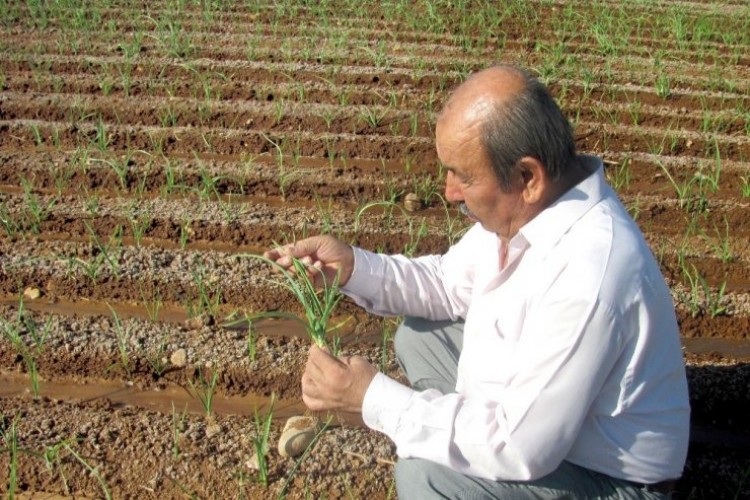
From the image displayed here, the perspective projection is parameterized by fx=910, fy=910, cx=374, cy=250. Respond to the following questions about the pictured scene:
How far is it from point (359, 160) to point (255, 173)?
552 mm

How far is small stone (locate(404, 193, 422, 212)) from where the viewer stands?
4156 millimetres

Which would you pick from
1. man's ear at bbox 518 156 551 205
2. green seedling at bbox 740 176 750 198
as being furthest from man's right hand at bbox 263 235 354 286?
green seedling at bbox 740 176 750 198

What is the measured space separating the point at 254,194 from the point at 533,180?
241 cm

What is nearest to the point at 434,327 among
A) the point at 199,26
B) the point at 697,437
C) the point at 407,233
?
the point at 697,437

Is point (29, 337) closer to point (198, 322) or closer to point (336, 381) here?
point (198, 322)

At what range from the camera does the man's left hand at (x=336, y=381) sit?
85.4 inches

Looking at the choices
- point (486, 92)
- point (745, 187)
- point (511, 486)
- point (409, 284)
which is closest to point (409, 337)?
point (409, 284)

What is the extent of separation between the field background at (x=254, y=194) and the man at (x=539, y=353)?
19.4 inches

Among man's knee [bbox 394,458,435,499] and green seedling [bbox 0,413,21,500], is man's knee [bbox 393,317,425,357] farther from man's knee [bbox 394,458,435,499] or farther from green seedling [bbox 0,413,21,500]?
green seedling [bbox 0,413,21,500]

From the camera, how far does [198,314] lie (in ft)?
10.9

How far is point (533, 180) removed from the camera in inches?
80.1

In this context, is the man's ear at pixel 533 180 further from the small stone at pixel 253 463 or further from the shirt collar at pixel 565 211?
the small stone at pixel 253 463

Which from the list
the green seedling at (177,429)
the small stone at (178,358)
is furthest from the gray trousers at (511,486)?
the small stone at (178,358)

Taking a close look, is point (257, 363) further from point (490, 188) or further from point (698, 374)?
point (698, 374)
